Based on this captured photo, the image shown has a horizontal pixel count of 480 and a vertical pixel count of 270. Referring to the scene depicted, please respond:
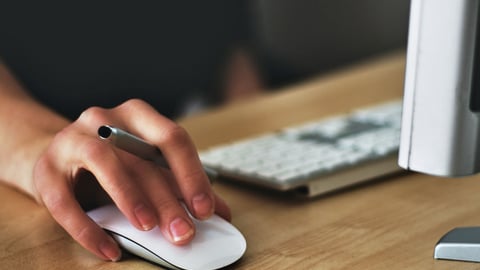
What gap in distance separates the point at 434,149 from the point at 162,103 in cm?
94

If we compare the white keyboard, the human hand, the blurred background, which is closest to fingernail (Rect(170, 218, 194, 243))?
the human hand

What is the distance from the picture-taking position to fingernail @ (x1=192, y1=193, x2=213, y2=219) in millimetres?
579

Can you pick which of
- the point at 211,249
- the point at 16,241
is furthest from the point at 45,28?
the point at 211,249

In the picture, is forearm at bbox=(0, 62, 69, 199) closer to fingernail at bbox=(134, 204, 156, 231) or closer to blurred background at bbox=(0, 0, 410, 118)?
fingernail at bbox=(134, 204, 156, 231)

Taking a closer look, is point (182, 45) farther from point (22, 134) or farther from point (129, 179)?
point (129, 179)

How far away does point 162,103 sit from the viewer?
1.43 m

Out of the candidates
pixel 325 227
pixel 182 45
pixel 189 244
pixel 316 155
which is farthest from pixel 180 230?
pixel 182 45

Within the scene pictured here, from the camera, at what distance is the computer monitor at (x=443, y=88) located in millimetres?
515

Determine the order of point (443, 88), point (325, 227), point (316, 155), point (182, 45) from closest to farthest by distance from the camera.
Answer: point (443, 88) < point (325, 227) < point (316, 155) < point (182, 45)

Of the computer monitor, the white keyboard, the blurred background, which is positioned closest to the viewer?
the computer monitor

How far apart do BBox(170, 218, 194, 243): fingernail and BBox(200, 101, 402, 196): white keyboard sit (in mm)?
159

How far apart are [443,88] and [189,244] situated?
0.21m

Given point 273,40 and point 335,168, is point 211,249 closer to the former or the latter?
point 335,168

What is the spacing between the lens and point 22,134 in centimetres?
77
